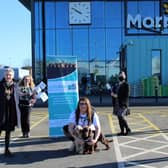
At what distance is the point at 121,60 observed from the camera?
40.3 meters

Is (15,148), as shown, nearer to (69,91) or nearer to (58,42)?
(69,91)

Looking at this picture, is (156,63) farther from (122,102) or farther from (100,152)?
(100,152)

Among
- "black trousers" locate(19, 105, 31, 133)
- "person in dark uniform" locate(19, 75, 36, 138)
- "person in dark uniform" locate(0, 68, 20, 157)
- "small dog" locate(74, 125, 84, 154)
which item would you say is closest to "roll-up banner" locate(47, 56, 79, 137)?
"person in dark uniform" locate(19, 75, 36, 138)

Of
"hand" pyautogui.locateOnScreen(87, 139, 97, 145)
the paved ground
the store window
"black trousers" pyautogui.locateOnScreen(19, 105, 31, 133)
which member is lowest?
the paved ground

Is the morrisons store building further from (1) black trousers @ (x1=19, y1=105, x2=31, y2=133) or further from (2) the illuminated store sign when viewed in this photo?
(1) black trousers @ (x1=19, y1=105, x2=31, y2=133)

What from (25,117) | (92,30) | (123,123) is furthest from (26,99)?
(92,30)

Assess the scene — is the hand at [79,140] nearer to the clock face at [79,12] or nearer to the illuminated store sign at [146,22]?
the illuminated store sign at [146,22]

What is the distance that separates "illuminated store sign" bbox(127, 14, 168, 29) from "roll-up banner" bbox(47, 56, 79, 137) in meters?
28.9

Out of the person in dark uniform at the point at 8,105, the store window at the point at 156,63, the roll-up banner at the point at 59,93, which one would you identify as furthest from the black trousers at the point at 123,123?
the store window at the point at 156,63

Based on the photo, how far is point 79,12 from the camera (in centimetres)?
4156

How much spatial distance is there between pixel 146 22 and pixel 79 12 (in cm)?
554

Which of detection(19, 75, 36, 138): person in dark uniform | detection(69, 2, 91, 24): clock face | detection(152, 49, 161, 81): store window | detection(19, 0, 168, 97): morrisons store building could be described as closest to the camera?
detection(19, 75, 36, 138): person in dark uniform

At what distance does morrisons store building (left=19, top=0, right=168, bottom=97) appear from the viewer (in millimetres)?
41312

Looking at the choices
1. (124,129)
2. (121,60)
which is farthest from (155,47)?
(124,129)
